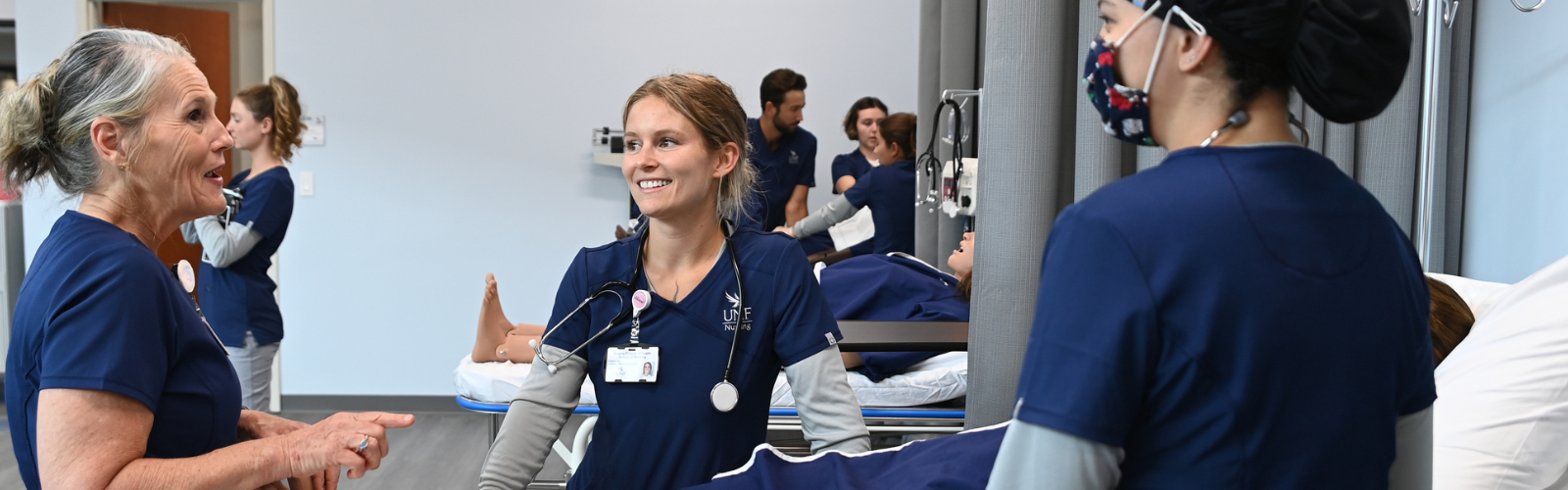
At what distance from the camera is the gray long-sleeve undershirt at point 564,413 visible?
142 cm

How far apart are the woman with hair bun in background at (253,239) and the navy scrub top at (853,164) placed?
7.93 ft

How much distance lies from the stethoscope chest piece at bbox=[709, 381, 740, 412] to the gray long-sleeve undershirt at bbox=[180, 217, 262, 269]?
1977mm

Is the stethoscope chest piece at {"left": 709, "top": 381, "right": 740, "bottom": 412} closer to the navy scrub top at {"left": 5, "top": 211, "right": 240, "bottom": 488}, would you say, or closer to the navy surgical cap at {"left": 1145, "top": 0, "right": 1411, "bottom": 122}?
the navy scrub top at {"left": 5, "top": 211, "right": 240, "bottom": 488}

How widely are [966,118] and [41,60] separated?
403 centimetres

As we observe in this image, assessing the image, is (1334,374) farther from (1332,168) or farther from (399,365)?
(399,365)

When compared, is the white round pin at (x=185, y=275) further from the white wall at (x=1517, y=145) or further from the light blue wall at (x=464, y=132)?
the light blue wall at (x=464, y=132)

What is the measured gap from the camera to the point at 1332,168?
0.78m

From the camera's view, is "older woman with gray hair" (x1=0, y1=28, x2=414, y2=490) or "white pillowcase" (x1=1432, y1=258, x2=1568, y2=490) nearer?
"older woman with gray hair" (x1=0, y1=28, x2=414, y2=490)

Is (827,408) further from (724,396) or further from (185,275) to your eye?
(185,275)

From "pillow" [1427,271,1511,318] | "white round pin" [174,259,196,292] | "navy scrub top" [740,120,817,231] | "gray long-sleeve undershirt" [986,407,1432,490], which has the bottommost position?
"gray long-sleeve undershirt" [986,407,1432,490]

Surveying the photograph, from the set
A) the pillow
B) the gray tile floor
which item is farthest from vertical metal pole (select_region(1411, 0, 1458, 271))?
the gray tile floor

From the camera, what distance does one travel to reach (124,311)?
40.1 inches

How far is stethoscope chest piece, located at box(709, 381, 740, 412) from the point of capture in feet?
4.75

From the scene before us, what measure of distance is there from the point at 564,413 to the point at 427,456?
2709 mm
